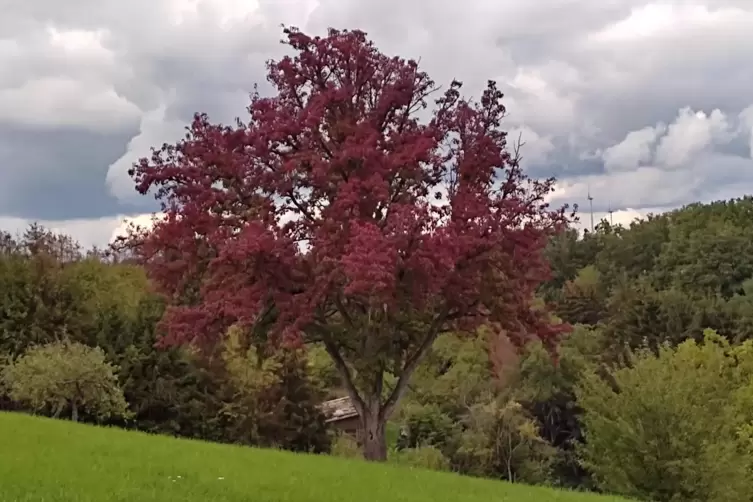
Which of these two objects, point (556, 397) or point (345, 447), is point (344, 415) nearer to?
point (345, 447)

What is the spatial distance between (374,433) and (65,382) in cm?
1725

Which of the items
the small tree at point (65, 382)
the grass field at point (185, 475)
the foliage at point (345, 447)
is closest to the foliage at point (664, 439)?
the grass field at point (185, 475)

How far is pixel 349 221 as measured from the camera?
1780cm

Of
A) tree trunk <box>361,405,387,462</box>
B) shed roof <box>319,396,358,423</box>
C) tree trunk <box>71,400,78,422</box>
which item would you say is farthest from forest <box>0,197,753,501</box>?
tree trunk <box>361,405,387,462</box>

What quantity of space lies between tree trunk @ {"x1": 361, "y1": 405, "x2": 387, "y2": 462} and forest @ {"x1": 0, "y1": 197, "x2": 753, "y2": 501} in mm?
3439

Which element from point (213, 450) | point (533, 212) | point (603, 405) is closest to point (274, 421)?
point (603, 405)

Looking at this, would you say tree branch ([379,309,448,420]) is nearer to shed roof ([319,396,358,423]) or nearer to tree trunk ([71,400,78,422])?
tree trunk ([71,400,78,422])

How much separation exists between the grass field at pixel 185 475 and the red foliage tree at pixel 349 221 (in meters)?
2.66

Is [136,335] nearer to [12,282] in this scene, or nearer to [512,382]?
[12,282]

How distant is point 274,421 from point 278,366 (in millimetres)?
2847

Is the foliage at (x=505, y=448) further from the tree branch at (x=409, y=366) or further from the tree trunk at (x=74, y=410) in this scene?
the tree branch at (x=409, y=366)

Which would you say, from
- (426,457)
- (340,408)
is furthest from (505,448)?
(340,408)

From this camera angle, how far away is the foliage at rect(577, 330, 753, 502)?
26141 millimetres

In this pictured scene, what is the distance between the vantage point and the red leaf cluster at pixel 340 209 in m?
17.1
